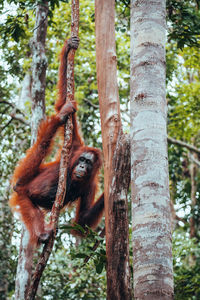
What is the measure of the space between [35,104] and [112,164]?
2.65 metres

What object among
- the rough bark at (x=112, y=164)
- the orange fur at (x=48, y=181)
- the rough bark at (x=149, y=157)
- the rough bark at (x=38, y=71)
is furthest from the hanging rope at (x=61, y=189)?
the rough bark at (x=38, y=71)

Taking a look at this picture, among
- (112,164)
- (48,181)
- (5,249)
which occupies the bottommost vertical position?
(112,164)

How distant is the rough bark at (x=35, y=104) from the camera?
181 inches

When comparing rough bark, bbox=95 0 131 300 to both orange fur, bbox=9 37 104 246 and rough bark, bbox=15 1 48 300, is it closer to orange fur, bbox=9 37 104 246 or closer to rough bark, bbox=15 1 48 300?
orange fur, bbox=9 37 104 246

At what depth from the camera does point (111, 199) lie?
282cm

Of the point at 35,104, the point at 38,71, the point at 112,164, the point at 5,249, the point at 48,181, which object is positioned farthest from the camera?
the point at 5,249

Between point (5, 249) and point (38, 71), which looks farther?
point (5, 249)

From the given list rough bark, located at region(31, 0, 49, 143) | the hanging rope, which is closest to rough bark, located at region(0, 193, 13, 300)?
rough bark, located at region(31, 0, 49, 143)

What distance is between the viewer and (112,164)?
2.93 meters

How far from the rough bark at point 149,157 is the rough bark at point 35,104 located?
225cm

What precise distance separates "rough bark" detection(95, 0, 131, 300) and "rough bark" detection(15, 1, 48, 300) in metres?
1.47

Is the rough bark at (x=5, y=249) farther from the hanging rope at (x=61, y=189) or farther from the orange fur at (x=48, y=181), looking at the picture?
the hanging rope at (x=61, y=189)

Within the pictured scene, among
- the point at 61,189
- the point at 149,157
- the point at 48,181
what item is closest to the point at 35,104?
the point at 48,181

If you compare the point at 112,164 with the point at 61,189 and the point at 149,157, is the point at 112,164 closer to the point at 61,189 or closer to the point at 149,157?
the point at 61,189
